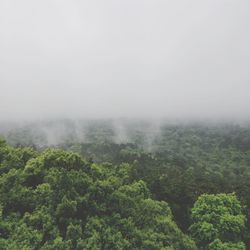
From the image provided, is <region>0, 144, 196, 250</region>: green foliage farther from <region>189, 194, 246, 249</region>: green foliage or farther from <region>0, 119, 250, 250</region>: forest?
<region>189, 194, 246, 249</region>: green foliage

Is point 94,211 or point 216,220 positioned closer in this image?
point 94,211

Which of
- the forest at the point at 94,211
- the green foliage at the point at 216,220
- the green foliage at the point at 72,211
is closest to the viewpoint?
the green foliage at the point at 72,211

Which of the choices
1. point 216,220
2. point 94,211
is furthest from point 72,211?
point 216,220

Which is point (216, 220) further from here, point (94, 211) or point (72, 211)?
point (72, 211)

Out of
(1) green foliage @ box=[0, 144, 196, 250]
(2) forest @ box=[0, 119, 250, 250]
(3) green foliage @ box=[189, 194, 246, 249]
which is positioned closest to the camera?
(1) green foliage @ box=[0, 144, 196, 250]

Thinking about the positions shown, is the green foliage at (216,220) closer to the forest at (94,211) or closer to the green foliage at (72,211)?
the forest at (94,211)

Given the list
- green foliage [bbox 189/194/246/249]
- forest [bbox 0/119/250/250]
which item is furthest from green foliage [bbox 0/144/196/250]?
green foliage [bbox 189/194/246/249]

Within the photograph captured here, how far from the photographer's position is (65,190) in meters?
29.3

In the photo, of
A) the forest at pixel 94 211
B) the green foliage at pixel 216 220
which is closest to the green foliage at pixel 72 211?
the forest at pixel 94 211

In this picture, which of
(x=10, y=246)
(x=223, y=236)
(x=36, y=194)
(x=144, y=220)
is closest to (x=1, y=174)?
(x=36, y=194)

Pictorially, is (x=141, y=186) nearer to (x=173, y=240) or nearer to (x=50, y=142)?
(x=173, y=240)

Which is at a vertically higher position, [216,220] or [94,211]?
[94,211]

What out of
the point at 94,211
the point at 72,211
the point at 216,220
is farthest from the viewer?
the point at 216,220

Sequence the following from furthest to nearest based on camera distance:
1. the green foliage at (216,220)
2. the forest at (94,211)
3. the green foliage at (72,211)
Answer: the green foliage at (216,220)
the forest at (94,211)
the green foliage at (72,211)
